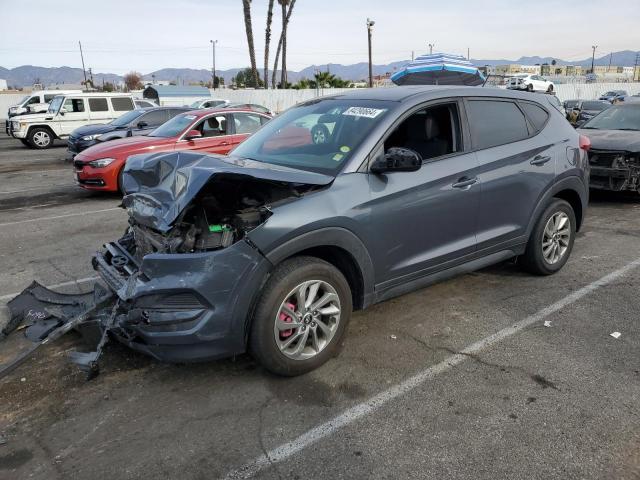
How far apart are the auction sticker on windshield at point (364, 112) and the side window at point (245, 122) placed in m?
6.30

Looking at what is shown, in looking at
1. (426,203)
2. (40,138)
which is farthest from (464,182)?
(40,138)

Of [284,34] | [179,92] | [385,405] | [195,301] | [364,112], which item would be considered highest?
[284,34]

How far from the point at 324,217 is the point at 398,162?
650mm

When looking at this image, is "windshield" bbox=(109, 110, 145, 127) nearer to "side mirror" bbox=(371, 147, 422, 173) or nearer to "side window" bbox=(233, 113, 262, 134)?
"side window" bbox=(233, 113, 262, 134)

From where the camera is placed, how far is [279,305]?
10.4 ft

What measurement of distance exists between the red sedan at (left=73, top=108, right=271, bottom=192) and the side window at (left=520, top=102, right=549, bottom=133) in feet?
18.1

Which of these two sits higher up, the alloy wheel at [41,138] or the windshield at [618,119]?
the windshield at [618,119]

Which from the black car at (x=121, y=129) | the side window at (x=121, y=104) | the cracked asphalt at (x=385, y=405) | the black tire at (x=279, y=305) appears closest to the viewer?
the cracked asphalt at (x=385, y=405)

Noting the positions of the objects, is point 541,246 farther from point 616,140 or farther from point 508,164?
point 616,140

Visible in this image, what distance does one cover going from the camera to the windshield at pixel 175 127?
384 inches

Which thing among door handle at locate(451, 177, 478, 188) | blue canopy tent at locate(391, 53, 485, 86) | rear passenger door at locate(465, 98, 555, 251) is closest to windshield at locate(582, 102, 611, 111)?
blue canopy tent at locate(391, 53, 485, 86)

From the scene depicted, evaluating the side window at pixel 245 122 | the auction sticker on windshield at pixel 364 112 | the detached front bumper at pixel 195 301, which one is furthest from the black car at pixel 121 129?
the detached front bumper at pixel 195 301

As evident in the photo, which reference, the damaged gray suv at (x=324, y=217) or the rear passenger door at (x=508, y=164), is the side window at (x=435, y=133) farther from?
the rear passenger door at (x=508, y=164)

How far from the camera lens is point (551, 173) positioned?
4773 millimetres
